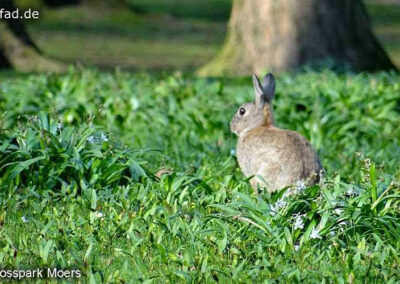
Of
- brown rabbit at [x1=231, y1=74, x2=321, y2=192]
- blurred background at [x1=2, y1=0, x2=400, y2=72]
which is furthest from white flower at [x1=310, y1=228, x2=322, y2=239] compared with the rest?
blurred background at [x1=2, y1=0, x2=400, y2=72]

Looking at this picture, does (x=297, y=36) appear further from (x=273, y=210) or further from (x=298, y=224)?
(x=298, y=224)

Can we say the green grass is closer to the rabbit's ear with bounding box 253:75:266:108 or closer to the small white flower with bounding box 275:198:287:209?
the small white flower with bounding box 275:198:287:209

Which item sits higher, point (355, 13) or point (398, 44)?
point (355, 13)

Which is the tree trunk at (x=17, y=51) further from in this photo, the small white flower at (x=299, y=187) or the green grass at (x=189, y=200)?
the small white flower at (x=299, y=187)

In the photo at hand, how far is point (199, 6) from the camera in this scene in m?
29.4

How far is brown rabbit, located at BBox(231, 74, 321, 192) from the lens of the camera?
6703mm

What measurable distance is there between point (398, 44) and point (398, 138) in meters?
12.7

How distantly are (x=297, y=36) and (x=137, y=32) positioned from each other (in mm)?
10195

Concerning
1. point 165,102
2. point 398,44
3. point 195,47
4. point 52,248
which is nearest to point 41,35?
point 195,47

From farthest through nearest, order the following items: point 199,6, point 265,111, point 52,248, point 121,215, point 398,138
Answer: point 199,6, point 398,138, point 265,111, point 121,215, point 52,248

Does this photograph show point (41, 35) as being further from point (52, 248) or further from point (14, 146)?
point (52, 248)

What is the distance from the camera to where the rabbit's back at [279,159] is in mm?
6695

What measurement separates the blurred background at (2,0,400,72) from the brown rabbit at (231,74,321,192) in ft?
30.3

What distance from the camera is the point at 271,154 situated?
6.87m
